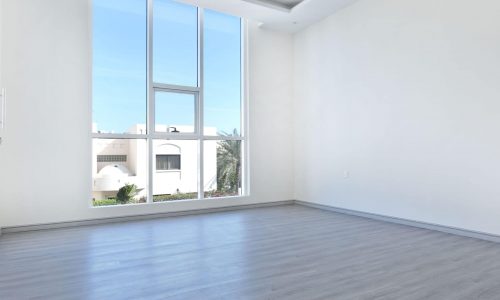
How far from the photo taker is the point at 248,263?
325 centimetres

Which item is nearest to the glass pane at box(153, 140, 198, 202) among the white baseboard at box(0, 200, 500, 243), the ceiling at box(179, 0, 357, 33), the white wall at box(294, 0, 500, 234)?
the white baseboard at box(0, 200, 500, 243)

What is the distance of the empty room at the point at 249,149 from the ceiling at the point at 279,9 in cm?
4

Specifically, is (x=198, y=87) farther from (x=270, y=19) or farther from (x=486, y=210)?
(x=486, y=210)

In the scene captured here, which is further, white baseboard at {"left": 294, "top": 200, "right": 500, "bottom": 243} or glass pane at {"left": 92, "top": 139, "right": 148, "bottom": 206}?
glass pane at {"left": 92, "top": 139, "right": 148, "bottom": 206}

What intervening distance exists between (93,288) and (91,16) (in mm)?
4477

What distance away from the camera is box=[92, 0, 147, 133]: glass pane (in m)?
5.42

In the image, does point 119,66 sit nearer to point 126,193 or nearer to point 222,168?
point 126,193

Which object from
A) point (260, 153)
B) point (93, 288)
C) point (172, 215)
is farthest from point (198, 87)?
point (93, 288)

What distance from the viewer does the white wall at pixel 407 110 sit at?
4.15 m

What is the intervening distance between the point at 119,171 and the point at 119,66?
72.1 inches

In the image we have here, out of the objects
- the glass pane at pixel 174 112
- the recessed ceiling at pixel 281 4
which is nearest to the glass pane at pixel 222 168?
the glass pane at pixel 174 112

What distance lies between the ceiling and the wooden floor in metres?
→ 3.93

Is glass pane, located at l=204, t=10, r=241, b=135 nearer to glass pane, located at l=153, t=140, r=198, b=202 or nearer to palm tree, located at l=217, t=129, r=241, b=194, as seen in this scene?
palm tree, located at l=217, t=129, r=241, b=194

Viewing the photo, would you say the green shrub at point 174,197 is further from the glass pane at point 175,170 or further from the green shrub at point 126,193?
the green shrub at point 126,193
